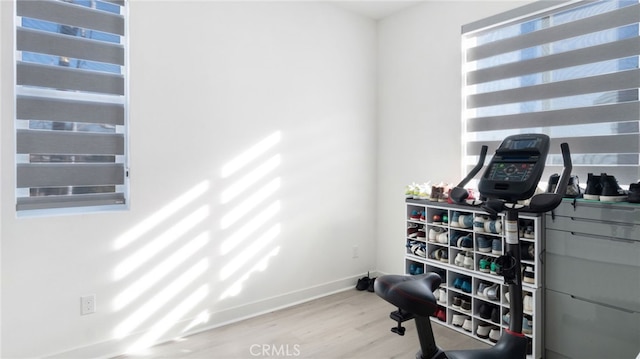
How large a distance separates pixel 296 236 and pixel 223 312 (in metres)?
0.86

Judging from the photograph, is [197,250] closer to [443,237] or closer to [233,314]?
[233,314]

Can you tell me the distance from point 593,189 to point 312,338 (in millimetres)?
2004

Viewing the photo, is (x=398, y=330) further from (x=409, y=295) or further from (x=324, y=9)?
(x=324, y=9)

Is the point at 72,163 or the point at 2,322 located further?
the point at 72,163

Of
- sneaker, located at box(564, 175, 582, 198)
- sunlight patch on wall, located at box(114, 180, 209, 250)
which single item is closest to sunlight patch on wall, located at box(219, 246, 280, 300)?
sunlight patch on wall, located at box(114, 180, 209, 250)

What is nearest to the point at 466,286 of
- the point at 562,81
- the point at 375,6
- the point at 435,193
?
the point at 435,193

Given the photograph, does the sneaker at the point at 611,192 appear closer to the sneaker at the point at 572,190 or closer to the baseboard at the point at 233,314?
the sneaker at the point at 572,190

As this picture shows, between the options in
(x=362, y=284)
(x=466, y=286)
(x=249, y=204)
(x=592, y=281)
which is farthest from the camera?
(x=362, y=284)

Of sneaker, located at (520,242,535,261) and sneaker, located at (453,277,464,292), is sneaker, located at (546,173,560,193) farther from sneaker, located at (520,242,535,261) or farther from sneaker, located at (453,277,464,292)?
sneaker, located at (453,277,464,292)

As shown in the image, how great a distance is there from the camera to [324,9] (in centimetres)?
335

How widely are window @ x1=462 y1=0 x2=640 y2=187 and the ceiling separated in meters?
0.75

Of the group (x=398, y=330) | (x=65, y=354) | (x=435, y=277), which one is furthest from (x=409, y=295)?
(x=65, y=354)

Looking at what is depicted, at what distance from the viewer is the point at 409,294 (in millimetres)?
1356

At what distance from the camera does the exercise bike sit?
1.38 metres
